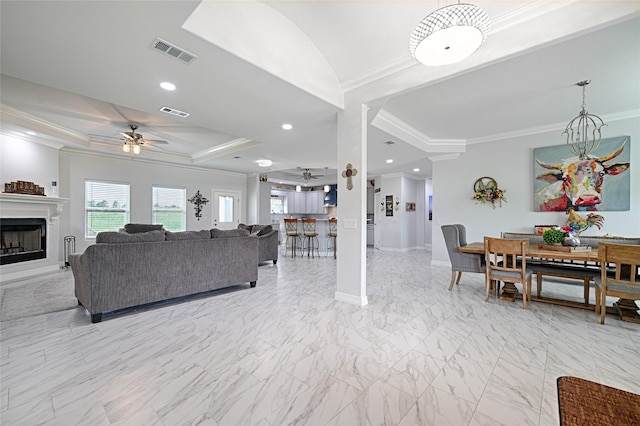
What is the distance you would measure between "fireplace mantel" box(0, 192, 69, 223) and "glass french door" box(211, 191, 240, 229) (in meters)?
3.67

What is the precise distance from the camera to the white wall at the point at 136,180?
20.0ft

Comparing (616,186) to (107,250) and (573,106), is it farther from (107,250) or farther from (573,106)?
(107,250)

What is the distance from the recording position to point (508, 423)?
154 cm

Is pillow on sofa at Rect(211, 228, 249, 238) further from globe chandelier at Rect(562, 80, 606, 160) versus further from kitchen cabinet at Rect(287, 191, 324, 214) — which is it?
kitchen cabinet at Rect(287, 191, 324, 214)

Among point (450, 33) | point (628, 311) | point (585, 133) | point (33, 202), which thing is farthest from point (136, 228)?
point (585, 133)

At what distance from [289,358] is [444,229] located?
3111mm

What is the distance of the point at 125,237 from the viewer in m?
3.14

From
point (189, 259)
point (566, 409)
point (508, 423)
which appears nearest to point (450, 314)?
point (508, 423)

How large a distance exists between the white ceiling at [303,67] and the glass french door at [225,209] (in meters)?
3.92

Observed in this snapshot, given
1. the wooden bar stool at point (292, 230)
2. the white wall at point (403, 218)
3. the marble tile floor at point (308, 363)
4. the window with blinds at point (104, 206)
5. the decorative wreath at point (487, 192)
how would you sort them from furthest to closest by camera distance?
the white wall at point (403, 218) < the wooden bar stool at point (292, 230) < the window with blinds at point (104, 206) < the decorative wreath at point (487, 192) < the marble tile floor at point (308, 363)

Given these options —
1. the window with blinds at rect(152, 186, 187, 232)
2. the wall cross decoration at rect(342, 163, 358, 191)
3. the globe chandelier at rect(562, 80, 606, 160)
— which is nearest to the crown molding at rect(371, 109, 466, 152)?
the wall cross decoration at rect(342, 163, 358, 191)

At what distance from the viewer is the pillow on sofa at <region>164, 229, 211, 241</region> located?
3.50m

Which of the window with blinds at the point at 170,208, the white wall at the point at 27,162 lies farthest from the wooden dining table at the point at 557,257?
the white wall at the point at 27,162

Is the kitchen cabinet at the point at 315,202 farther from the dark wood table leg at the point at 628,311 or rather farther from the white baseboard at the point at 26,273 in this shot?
the dark wood table leg at the point at 628,311
